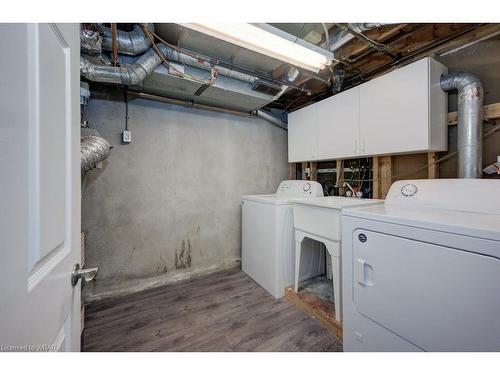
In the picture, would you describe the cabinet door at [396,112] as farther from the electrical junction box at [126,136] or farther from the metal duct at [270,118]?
the electrical junction box at [126,136]

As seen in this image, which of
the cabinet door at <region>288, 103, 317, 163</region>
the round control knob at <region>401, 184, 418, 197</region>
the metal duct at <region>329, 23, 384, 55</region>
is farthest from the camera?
the cabinet door at <region>288, 103, 317, 163</region>

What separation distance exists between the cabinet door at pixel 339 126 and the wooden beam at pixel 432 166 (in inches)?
22.4

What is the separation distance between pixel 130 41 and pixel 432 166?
2637 millimetres

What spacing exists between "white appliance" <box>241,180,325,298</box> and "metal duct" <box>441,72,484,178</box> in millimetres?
1174

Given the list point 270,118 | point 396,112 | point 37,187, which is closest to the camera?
point 37,187

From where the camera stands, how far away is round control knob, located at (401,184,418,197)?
1469 millimetres

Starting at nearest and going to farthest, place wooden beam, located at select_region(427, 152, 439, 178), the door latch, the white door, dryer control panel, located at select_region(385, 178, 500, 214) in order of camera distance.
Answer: the white door < the door latch < dryer control panel, located at select_region(385, 178, 500, 214) < wooden beam, located at select_region(427, 152, 439, 178)

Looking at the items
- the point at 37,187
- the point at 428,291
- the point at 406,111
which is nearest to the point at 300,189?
the point at 406,111

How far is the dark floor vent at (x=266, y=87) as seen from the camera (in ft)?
6.69

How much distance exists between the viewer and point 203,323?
1.66 metres

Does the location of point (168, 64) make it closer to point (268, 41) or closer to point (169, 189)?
point (268, 41)

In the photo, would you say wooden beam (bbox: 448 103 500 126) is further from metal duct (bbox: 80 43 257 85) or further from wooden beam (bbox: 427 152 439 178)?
metal duct (bbox: 80 43 257 85)

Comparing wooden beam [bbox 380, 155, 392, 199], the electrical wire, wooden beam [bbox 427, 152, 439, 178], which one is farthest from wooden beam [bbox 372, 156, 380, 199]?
the electrical wire
